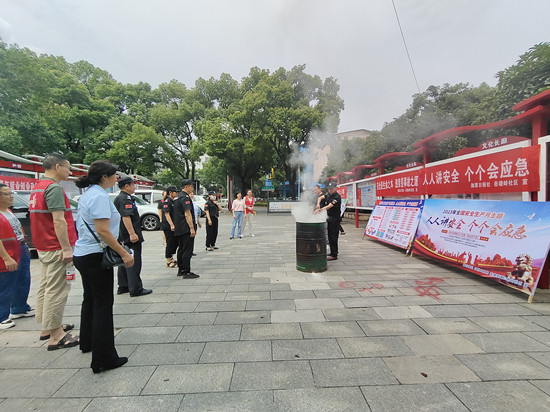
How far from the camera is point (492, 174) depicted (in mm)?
4426

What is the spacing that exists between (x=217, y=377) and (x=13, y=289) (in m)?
2.76

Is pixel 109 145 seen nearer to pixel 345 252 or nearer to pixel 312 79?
pixel 312 79

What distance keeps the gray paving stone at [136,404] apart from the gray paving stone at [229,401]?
8 cm

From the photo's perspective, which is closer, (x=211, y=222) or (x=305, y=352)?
(x=305, y=352)

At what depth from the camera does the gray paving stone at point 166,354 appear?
2203mm

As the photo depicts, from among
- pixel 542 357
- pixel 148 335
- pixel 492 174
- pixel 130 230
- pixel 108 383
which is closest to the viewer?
pixel 108 383

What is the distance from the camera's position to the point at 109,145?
22625 mm

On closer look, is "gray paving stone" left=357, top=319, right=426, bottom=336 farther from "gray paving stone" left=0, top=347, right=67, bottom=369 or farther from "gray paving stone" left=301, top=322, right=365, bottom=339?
"gray paving stone" left=0, top=347, right=67, bottom=369

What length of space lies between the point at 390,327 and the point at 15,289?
169 inches

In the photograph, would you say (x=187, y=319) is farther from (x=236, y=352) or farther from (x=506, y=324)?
(x=506, y=324)

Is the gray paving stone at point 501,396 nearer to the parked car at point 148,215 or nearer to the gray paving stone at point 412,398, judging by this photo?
the gray paving stone at point 412,398

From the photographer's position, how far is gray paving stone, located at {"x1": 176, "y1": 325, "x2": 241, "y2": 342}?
8.38 ft

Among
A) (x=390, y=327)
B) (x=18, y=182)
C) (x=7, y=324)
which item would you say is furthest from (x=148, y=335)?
(x=18, y=182)

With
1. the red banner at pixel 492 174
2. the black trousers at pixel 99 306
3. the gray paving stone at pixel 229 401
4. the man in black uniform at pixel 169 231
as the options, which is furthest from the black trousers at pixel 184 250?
the red banner at pixel 492 174
